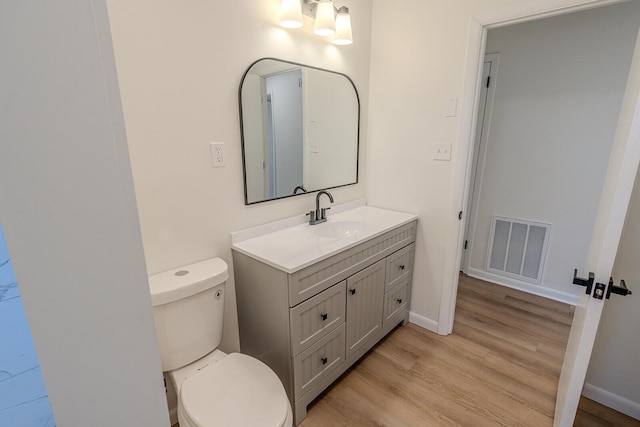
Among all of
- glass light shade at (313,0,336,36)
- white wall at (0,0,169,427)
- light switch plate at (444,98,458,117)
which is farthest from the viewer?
light switch plate at (444,98,458,117)

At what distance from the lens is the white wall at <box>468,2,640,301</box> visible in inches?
86.8

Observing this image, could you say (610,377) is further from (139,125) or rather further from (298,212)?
(139,125)

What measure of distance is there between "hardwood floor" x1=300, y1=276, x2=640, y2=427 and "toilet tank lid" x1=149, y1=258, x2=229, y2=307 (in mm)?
886

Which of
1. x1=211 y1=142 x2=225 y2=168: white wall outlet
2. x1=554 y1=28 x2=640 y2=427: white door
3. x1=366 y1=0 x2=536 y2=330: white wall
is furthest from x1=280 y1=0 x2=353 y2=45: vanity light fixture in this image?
x1=554 y1=28 x2=640 y2=427: white door

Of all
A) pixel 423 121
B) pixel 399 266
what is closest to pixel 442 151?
pixel 423 121

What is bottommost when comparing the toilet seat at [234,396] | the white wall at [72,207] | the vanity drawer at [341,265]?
the toilet seat at [234,396]

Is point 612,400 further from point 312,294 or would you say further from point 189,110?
point 189,110

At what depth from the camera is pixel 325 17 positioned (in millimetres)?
1649

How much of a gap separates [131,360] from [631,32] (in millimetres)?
3274

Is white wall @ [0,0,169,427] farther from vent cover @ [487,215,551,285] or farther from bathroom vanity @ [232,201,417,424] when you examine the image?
vent cover @ [487,215,551,285]

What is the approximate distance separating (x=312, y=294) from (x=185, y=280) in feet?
1.85

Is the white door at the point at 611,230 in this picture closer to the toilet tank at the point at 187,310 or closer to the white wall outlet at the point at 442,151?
the white wall outlet at the point at 442,151

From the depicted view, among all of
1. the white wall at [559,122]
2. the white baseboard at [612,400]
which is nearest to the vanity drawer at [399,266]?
Result: the white baseboard at [612,400]

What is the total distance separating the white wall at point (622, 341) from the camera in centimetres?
143
